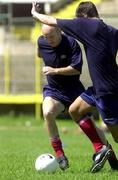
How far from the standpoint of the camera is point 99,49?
8742 mm

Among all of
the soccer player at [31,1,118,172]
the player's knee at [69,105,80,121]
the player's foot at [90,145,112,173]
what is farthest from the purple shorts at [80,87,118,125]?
the player's knee at [69,105,80,121]

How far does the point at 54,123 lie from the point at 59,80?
60 centimetres

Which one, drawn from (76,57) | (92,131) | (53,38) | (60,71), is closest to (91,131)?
(92,131)

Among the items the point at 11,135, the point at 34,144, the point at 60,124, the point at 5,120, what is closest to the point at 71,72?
the point at 34,144

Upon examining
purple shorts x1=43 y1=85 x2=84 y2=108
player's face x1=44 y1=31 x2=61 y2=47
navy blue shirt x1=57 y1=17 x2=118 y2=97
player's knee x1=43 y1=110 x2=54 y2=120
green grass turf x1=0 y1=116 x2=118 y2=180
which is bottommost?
green grass turf x1=0 y1=116 x2=118 y2=180

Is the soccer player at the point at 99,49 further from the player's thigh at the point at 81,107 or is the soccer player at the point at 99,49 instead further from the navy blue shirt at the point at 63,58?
the navy blue shirt at the point at 63,58

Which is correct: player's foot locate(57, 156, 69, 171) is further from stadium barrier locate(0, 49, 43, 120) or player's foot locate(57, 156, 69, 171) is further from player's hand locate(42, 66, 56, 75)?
stadium barrier locate(0, 49, 43, 120)

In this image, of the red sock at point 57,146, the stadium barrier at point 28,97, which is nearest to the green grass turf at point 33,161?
the red sock at point 57,146

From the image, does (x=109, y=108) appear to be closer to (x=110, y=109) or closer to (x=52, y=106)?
(x=110, y=109)

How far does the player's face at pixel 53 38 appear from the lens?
9624 millimetres

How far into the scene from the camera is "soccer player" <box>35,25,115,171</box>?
9594mm

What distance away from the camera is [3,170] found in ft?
31.1

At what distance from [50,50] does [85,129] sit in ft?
3.83

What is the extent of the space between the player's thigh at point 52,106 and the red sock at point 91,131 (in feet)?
1.22
